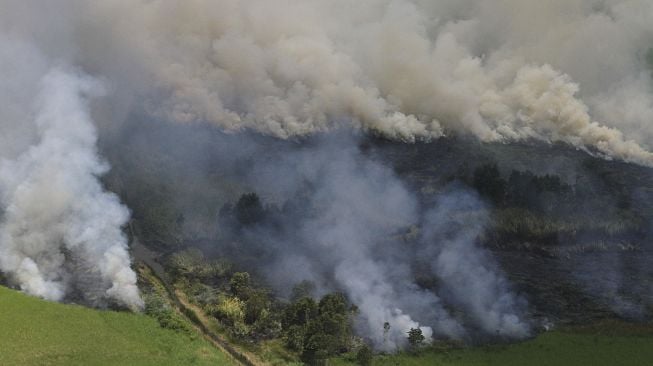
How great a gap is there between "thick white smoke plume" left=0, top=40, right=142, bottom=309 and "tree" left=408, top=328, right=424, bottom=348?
1822 cm

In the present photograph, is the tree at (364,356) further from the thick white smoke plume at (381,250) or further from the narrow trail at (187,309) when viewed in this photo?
the narrow trail at (187,309)

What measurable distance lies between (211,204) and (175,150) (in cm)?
1227

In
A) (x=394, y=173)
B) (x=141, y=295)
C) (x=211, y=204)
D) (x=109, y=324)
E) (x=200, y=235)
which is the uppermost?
(x=394, y=173)

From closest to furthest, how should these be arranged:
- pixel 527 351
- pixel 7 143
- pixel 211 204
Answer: pixel 527 351 → pixel 7 143 → pixel 211 204

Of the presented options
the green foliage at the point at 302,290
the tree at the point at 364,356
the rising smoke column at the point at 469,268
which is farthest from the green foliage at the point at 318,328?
the rising smoke column at the point at 469,268

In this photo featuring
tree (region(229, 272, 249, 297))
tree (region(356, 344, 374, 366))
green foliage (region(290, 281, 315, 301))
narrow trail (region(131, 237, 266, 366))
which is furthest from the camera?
green foliage (region(290, 281, 315, 301))

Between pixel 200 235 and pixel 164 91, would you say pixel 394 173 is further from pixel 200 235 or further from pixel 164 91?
pixel 164 91

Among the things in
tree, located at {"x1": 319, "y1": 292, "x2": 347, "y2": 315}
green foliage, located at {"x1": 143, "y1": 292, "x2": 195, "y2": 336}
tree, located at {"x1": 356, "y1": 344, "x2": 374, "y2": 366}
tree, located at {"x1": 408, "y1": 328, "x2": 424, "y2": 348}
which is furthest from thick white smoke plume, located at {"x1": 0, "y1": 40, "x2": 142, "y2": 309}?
tree, located at {"x1": 408, "y1": 328, "x2": 424, "y2": 348}

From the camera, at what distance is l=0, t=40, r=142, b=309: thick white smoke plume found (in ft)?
141

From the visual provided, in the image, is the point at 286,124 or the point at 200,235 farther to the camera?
the point at 286,124

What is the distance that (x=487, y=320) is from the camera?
45312 mm

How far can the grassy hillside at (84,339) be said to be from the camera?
108ft

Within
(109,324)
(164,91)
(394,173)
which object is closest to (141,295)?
(109,324)

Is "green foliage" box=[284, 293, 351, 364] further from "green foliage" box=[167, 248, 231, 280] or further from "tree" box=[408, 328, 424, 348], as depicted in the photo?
"green foliage" box=[167, 248, 231, 280]
